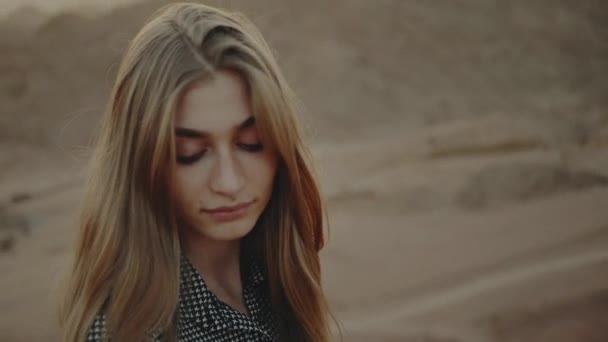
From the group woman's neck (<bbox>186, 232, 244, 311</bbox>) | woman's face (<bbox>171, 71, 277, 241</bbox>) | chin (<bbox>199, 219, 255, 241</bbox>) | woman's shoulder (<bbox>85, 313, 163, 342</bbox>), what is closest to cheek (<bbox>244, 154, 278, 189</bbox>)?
woman's face (<bbox>171, 71, 277, 241</bbox>)

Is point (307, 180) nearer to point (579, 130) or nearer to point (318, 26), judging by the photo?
point (579, 130)

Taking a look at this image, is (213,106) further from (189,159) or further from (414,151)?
(414,151)

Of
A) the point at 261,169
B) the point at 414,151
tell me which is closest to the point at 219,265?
the point at 261,169

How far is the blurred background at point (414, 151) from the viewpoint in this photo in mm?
5000

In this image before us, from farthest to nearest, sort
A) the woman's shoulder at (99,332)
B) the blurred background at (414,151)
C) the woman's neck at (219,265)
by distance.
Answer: the blurred background at (414,151) < the woman's neck at (219,265) < the woman's shoulder at (99,332)

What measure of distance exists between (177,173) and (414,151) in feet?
18.5

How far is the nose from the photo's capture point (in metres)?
2.01

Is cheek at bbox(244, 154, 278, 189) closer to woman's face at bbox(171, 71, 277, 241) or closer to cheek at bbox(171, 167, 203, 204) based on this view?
woman's face at bbox(171, 71, 277, 241)

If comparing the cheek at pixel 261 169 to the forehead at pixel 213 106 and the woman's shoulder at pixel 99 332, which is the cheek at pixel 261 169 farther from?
the woman's shoulder at pixel 99 332

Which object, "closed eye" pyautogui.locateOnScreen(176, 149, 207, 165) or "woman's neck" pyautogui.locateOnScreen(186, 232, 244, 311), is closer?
"closed eye" pyautogui.locateOnScreen(176, 149, 207, 165)

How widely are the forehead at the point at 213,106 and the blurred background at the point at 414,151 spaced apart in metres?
2.27

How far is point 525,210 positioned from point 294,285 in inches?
172

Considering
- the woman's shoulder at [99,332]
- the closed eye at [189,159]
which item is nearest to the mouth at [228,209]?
the closed eye at [189,159]

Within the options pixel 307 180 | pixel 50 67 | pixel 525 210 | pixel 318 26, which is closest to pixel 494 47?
pixel 318 26
